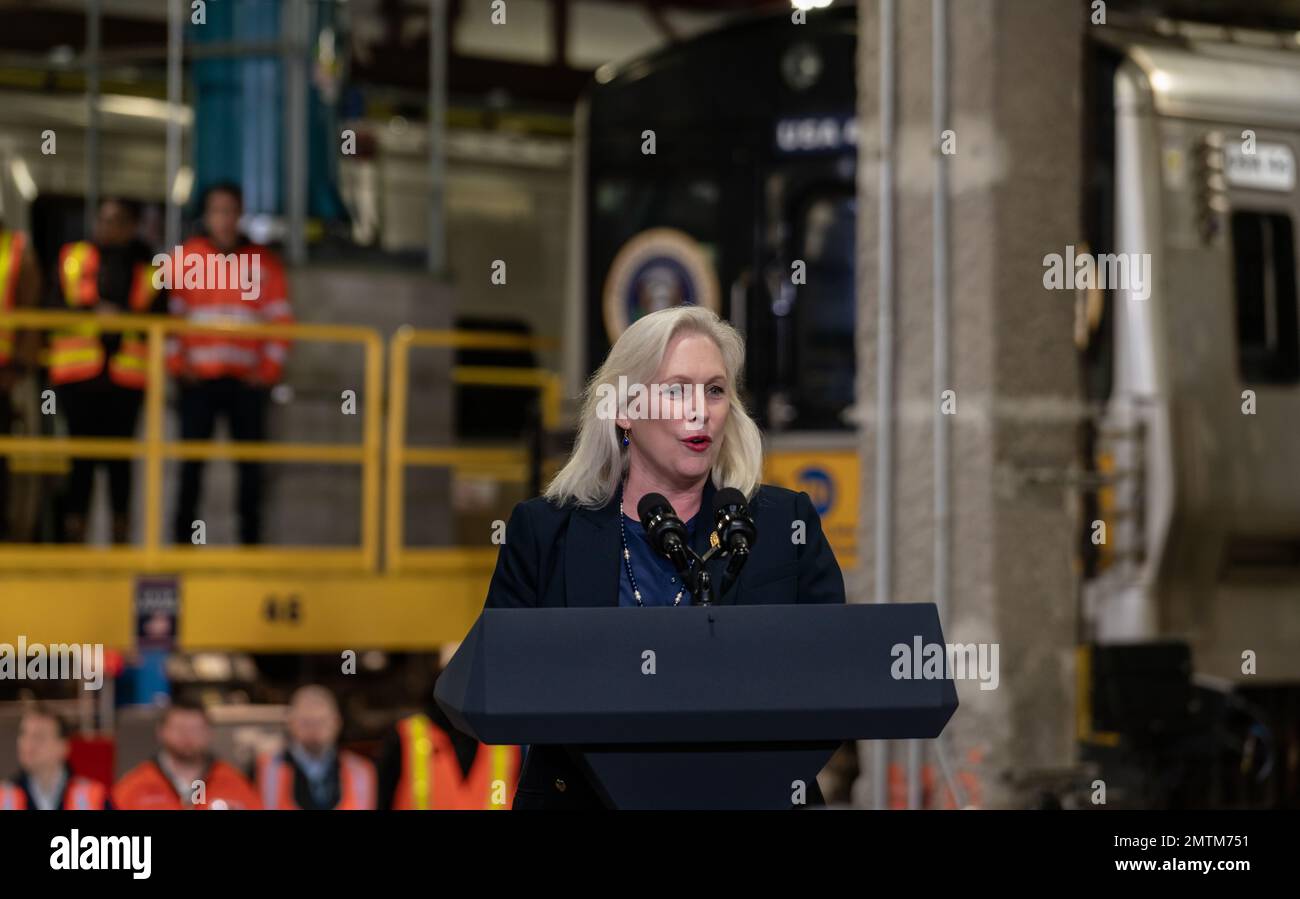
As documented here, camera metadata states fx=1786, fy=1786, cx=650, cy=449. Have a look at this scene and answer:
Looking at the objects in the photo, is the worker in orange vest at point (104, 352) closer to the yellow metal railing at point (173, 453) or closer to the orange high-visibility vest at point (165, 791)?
the yellow metal railing at point (173, 453)

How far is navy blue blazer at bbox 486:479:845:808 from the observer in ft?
8.06

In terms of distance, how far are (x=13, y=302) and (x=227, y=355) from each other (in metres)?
1.35

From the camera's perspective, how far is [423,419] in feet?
29.1

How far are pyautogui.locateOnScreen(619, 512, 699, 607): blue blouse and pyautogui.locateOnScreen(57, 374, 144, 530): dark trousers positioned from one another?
20.1 feet

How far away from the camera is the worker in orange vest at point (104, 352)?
8109 mm

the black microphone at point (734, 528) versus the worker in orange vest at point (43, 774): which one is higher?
the black microphone at point (734, 528)

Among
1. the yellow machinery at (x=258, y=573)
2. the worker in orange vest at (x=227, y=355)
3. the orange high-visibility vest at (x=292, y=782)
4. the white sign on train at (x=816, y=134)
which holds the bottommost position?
the orange high-visibility vest at (x=292, y=782)

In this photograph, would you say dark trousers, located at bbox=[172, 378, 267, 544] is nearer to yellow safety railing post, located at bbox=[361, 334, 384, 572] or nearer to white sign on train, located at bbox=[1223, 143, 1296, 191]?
yellow safety railing post, located at bbox=[361, 334, 384, 572]

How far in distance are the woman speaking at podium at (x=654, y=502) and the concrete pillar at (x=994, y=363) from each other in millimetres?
3455

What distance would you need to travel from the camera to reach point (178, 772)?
6973mm

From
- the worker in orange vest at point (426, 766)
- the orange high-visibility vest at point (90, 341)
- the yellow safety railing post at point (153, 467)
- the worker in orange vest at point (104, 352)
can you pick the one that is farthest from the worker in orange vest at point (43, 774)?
the orange high-visibility vest at point (90, 341)

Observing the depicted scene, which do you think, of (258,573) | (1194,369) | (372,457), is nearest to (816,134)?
(1194,369)

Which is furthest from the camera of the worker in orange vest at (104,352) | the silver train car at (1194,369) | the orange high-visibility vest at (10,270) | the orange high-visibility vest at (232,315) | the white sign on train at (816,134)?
the orange high-visibility vest at (10,270)

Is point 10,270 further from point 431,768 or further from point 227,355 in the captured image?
point 431,768
